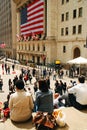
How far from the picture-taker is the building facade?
3447 centimetres

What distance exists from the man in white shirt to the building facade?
27.1 metres

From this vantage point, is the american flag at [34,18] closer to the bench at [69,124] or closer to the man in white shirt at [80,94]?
the man in white shirt at [80,94]

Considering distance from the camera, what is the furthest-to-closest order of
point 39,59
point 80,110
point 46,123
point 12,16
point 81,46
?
1. point 12,16
2. point 39,59
3. point 81,46
4. point 80,110
5. point 46,123

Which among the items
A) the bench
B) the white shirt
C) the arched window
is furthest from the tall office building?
the bench

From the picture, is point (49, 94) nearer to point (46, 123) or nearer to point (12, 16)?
point (46, 123)

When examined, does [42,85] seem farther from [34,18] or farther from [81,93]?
[34,18]

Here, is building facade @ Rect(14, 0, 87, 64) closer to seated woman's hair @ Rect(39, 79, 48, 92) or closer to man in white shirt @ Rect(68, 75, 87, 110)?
man in white shirt @ Rect(68, 75, 87, 110)

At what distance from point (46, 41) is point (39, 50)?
546cm

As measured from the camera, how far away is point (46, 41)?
143 feet

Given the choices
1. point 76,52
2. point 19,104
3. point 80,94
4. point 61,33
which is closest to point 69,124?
point 80,94

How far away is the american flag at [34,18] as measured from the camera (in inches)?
1773

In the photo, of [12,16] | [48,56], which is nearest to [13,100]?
[48,56]

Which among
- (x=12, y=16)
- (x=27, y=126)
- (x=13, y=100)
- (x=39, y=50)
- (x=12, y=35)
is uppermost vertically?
(x=12, y=16)

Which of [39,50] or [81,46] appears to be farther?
[39,50]
